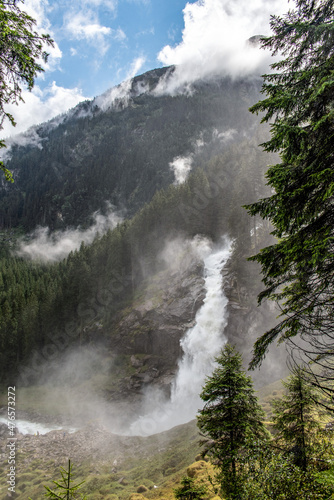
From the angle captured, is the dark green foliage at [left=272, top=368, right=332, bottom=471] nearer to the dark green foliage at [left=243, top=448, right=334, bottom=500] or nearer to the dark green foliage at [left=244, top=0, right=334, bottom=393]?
the dark green foliage at [left=243, top=448, right=334, bottom=500]

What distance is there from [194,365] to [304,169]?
3802 cm

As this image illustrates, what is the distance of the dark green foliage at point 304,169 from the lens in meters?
5.88

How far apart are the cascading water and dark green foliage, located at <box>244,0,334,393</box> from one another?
30013mm

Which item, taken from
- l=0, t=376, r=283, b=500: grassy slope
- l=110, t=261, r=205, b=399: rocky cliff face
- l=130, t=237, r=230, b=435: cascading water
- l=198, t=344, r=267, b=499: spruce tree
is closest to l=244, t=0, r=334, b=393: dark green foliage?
l=198, t=344, r=267, b=499: spruce tree

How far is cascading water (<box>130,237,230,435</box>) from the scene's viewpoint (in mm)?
34094

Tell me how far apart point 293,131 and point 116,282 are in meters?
56.4

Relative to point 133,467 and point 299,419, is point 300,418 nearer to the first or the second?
point 299,419

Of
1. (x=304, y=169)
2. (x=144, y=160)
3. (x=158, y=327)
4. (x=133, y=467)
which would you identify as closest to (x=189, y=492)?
(x=304, y=169)

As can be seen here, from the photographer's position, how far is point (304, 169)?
5.99 m

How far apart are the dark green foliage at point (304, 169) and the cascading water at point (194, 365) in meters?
30.0

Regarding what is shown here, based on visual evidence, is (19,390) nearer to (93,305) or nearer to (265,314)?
(93,305)

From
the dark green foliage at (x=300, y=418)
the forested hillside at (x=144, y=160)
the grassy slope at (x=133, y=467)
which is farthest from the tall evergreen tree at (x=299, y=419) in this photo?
the forested hillside at (x=144, y=160)

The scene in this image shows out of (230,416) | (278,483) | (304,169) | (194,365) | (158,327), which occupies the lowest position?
(278,483)

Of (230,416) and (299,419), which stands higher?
(230,416)
